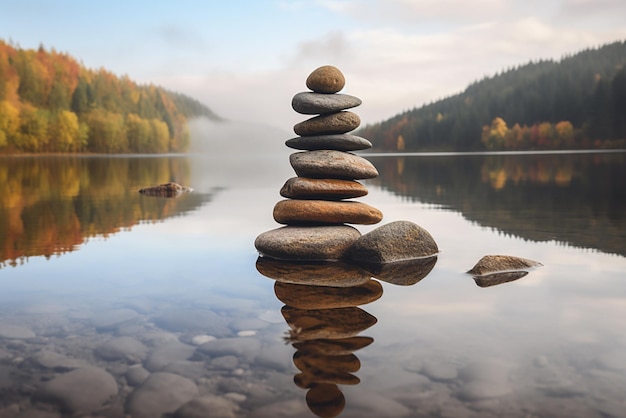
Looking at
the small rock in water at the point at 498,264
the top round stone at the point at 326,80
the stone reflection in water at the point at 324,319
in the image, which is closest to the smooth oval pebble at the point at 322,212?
the stone reflection in water at the point at 324,319

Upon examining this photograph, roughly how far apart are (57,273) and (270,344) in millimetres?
6217

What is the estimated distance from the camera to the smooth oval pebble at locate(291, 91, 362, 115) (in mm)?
14695

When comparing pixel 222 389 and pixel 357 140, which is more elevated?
pixel 357 140

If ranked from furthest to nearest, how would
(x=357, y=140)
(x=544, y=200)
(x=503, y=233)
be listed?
(x=544, y=200)
(x=503, y=233)
(x=357, y=140)

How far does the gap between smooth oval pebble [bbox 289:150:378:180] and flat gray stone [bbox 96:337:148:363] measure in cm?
810

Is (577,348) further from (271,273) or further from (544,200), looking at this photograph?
(544,200)

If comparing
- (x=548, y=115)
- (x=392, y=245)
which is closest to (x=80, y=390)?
(x=392, y=245)

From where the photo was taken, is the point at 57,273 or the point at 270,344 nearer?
the point at 270,344

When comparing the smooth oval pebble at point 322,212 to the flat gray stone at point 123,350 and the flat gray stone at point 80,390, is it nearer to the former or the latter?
the flat gray stone at point 123,350

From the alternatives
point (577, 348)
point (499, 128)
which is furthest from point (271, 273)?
point (499, 128)

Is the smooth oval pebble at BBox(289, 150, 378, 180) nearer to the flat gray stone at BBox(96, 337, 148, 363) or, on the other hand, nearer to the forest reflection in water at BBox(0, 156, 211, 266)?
the forest reflection in water at BBox(0, 156, 211, 266)

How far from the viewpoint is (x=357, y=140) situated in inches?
587

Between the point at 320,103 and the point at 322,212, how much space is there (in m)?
2.87

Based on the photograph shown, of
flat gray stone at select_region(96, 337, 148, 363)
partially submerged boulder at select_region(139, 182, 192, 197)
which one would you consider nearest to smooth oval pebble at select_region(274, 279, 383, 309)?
flat gray stone at select_region(96, 337, 148, 363)
